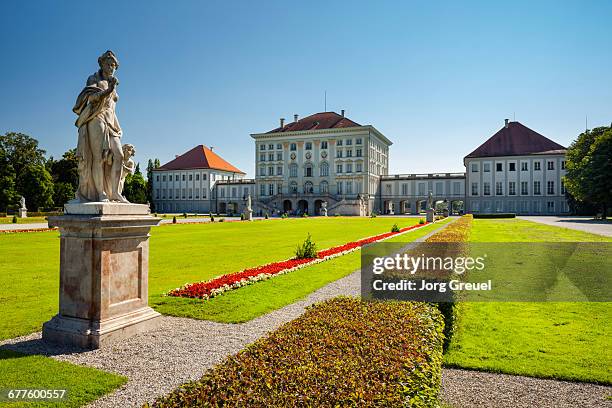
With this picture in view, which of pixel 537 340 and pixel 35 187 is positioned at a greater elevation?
pixel 35 187

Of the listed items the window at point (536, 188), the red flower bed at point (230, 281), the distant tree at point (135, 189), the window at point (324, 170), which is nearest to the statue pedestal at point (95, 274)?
the red flower bed at point (230, 281)

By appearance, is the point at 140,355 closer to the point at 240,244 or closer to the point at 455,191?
the point at 240,244

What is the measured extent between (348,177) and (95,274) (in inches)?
2775

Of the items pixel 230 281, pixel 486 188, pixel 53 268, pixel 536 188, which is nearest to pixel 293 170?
pixel 486 188

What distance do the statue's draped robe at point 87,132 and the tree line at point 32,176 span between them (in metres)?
51.2

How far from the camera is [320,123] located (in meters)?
79.6

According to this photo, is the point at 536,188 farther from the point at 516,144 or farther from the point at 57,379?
the point at 57,379

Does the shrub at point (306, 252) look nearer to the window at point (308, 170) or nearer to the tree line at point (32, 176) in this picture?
the tree line at point (32, 176)

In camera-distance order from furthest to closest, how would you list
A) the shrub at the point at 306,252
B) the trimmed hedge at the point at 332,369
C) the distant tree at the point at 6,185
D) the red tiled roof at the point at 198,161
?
the red tiled roof at the point at 198,161
the distant tree at the point at 6,185
the shrub at the point at 306,252
the trimmed hedge at the point at 332,369

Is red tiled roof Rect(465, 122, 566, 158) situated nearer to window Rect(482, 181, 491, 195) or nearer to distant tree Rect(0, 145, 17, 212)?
window Rect(482, 181, 491, 195)

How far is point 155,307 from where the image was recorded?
734cm

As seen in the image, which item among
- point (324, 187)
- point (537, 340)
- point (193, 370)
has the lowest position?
point (537, 340)

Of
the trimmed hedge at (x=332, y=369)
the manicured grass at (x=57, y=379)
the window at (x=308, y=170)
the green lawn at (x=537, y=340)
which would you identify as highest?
the window at (x=308, y=170)

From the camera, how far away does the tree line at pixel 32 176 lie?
2194 inches
